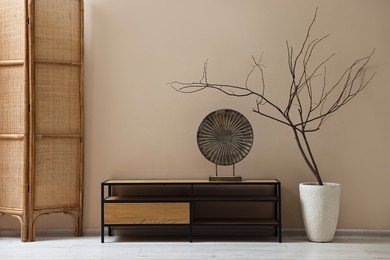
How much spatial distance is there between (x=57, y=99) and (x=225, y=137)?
4.85 ft

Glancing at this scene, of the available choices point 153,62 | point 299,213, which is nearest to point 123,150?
point 153,62

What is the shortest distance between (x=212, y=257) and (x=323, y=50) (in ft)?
6.96

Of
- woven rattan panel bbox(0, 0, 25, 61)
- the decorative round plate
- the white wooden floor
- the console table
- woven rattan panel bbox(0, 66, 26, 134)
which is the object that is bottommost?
the white wooden floor

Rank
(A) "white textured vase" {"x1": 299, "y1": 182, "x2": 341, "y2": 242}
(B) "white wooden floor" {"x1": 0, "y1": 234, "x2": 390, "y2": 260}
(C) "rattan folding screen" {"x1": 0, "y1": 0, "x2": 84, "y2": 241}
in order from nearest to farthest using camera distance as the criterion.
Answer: (B) "white wooden floor" {"x1": 0, "y1": 234, "x2": 390, "y2": 260} < (A) "white textured vase" {"x1": 299, "y1": 182, "x2": 341, "y2": 242} < (C) "rattan folding screen" {"x1": 0, "y1": 0, "x2": 84, "y2": 241}

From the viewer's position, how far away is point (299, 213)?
5035mm

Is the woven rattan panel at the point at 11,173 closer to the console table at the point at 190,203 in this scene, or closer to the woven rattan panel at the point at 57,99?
the woven rattan panel at the point at 57,99

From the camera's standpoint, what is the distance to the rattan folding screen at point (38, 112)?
4770mm

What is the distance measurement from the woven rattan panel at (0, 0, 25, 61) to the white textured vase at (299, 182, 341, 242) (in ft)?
8.72

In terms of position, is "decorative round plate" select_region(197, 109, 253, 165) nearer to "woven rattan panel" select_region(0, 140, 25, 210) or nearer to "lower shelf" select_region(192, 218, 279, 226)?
"lower shelf" select_region(192, 218, 279, 226)

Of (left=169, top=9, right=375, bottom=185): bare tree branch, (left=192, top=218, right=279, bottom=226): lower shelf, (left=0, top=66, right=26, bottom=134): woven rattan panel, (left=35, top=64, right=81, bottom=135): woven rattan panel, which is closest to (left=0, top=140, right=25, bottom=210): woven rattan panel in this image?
(left=0, top=66, right=26, bottom=134): woven rattan panel

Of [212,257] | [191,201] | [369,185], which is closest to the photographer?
[212,257]

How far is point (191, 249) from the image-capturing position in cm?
442

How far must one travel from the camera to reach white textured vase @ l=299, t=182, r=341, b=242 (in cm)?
461

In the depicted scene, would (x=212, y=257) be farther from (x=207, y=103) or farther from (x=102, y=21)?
(x=102, y=21)
